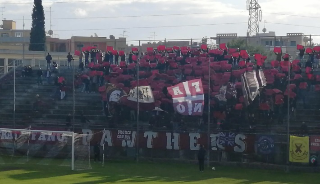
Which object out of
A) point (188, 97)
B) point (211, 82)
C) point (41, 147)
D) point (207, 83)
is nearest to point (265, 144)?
point (188, 97)

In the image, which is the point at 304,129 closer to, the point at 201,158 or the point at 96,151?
the point at 201,158

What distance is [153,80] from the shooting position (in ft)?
131

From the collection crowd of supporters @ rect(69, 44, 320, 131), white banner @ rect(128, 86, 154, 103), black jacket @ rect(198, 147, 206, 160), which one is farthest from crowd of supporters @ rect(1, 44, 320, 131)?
black jacket @ rect(198, 147, 206, 160)

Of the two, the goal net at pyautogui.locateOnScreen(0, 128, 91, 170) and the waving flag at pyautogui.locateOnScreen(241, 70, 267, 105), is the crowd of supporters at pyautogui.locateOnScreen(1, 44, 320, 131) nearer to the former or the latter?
the waving flag at pyautogui.locateOnScreen(241, 70, 267, 105)

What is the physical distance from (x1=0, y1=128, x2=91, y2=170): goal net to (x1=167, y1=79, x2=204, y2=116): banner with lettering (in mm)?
5685

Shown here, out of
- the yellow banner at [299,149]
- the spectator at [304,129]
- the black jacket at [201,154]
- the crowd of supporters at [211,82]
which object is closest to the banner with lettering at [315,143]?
the yellow banner at [299,149]

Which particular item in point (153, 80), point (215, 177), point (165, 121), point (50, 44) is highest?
point (50, 44)

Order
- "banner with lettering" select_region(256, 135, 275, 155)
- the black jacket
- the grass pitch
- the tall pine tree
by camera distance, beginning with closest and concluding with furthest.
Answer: the grass pitch
the black jacket
"banner with lettering" select_region(256, 135, 275, 155)
the tall pine tree

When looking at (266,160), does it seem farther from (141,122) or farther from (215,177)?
(141,122)

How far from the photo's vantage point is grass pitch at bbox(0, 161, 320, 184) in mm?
27469

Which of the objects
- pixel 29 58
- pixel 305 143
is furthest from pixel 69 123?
pixel 29 58

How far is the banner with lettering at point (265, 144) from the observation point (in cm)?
3203

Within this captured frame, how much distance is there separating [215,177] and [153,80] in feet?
40.4

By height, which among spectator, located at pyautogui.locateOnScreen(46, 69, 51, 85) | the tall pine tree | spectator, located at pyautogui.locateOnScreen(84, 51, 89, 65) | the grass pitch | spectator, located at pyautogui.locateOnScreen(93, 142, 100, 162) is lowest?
the grass pitch
